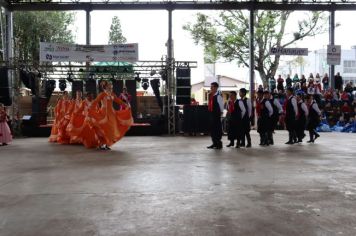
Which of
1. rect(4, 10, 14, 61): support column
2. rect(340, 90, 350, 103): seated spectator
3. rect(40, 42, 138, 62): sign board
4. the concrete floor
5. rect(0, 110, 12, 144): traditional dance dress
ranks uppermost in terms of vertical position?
rect(4, 10, 14, 61): support column

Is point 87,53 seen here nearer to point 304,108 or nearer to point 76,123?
point 76,123

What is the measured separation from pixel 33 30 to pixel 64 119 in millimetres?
13617

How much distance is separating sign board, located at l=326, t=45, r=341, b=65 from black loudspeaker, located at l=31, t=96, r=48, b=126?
13.1 m

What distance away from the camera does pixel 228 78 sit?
42.8m

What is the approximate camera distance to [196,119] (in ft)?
53.3

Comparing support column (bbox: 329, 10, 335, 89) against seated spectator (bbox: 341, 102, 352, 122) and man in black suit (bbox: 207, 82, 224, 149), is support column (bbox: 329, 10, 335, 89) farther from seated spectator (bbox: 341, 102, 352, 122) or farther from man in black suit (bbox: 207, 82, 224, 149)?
man in black suit (bbox: 207, 82, 224, 149)

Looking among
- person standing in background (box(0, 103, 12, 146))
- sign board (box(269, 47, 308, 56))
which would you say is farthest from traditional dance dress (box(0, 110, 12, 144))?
sign board (box(269, 47, 308, 56))

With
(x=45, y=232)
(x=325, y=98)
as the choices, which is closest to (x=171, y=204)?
(x=45, y=232)

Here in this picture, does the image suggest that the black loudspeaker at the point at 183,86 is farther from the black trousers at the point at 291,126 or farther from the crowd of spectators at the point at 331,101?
the black trousers at the point at 291,126

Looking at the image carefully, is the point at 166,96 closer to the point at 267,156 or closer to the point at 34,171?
the point at 267,156

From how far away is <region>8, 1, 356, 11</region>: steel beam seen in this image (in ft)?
65.5

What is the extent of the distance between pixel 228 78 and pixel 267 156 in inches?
1347

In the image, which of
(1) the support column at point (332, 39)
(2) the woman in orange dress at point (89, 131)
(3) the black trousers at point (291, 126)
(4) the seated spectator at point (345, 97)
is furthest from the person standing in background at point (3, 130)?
(1) the support column at point (332, 39)

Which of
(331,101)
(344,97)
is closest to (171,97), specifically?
(331,101)
